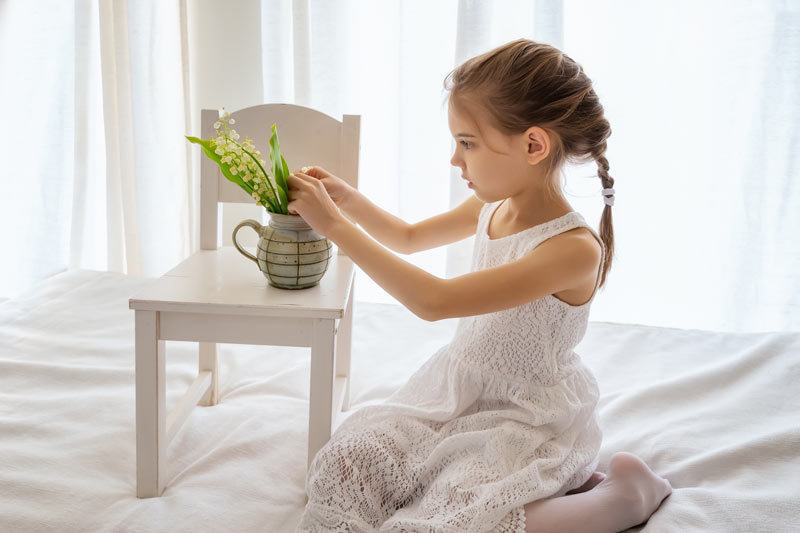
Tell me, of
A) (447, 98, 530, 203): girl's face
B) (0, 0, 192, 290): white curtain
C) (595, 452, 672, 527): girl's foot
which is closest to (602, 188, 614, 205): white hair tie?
(447, 98, 530, 203): girl's face

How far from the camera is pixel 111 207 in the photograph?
226 centimetres

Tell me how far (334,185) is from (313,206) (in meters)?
0.20

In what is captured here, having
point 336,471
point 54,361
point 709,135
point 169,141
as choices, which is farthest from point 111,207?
point 709,135

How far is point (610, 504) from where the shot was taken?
1.01m

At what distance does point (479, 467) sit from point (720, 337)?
2.87ft

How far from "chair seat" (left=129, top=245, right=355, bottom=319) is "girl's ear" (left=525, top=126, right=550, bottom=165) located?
0.35m

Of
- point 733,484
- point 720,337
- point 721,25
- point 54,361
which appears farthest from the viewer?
point 721,25

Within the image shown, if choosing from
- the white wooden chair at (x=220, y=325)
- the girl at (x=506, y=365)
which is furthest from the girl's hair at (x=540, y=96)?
the white wooden chair at (x=220, y=325)

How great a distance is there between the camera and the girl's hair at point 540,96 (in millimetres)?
1042

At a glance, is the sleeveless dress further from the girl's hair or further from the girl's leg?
the girl's hair

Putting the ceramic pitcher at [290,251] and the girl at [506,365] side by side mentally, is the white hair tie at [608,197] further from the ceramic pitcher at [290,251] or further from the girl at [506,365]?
the ceramic pitcher at [290,251]

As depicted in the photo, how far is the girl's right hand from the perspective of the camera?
1254 millimetres

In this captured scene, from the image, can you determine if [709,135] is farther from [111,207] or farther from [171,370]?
[111,207]

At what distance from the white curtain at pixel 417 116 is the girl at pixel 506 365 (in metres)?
0.78
